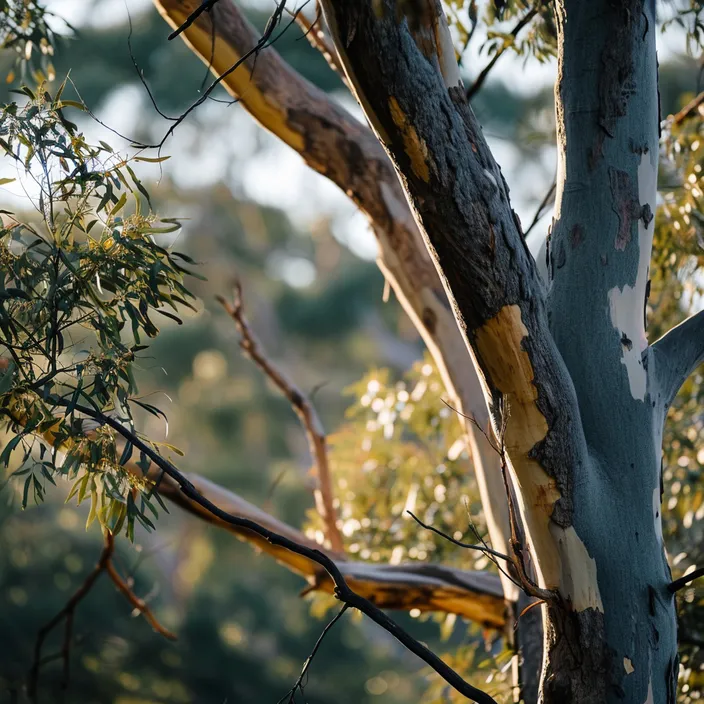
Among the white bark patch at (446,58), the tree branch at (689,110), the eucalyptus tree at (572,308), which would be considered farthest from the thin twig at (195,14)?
the tree branch at (689,110)

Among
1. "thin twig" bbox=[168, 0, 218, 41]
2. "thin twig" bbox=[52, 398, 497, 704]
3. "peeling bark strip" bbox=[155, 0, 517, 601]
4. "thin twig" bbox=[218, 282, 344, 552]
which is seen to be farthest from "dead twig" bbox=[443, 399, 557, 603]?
"thin twig" bbox=[218, 282, 344, 552]

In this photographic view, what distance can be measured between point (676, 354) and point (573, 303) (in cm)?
23

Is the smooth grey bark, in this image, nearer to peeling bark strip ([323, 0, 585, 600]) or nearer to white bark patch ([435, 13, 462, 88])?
peeling bark strip ([323, 0, 585, 600])

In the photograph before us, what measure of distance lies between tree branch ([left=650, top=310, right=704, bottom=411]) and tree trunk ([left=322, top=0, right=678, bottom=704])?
3 centimetres

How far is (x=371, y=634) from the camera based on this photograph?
11.9 m

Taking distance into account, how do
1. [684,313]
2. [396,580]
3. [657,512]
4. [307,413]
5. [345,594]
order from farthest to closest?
1. [684,313]
2. [307,413]
3. [396,580]
4. [657,512]
5. [345,594]

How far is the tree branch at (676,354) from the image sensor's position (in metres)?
1.41

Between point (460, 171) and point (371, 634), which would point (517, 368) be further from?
point (371, 634)

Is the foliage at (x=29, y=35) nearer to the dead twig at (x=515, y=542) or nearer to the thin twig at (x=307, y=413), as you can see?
the thin twig at (x=307, y=413)

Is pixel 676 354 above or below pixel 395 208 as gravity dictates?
below

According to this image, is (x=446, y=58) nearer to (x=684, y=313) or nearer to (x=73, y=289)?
(x=73, y=289)

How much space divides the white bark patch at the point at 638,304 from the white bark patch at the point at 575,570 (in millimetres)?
258

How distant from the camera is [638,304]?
4.56ft

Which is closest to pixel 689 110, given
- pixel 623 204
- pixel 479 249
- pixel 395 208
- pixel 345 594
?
pixel 395 208
